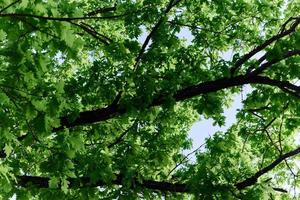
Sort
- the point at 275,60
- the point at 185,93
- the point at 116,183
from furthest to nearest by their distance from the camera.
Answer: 1. the point at 116,183
2. the point at 185,93
3. the point at 275,60

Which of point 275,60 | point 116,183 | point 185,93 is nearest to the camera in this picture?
point 275,60

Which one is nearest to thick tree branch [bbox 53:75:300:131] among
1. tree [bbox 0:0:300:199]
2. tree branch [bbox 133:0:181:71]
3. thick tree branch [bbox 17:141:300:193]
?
tree [bbox 0:0:300:199]

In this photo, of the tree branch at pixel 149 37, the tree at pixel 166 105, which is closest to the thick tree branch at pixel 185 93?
the tree at pixel 166 105

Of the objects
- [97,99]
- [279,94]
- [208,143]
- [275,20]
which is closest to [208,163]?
[208,143]

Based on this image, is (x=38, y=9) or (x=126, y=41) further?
(x=126, y=41)

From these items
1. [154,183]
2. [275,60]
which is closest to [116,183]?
[154,183]

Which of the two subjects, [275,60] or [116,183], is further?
[116,183]

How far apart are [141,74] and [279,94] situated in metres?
2.72

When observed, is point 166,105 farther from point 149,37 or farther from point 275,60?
point 275,60

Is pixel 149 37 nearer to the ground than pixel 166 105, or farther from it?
farther from it

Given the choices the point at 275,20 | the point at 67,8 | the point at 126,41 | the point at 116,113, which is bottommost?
the point at 67,8

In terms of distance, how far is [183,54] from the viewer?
9.81m

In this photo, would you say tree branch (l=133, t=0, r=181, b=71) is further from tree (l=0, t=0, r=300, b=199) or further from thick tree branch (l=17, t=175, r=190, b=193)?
thick tree branch (l=17, t=175, r=190, b=193)

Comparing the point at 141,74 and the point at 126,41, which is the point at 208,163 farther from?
the point at 126,41
